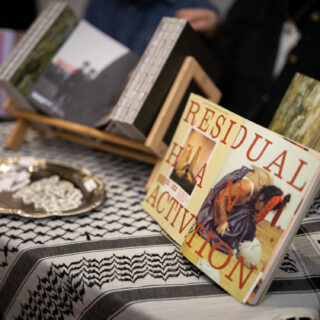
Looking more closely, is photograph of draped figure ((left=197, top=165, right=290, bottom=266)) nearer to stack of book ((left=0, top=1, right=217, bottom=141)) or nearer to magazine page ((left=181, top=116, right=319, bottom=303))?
magazine page ((left=181, top=116, right=319, bottom=303))

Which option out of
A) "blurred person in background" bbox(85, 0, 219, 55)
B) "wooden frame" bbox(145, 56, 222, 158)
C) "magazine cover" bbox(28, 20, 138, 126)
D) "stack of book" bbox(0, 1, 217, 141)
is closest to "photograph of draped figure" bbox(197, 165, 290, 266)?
"wooden frame" bbox(145, 56, 222, 158)

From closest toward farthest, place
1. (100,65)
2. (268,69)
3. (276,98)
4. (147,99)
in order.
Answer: (147,99) → (100,65) → (276,98) → (268,69)

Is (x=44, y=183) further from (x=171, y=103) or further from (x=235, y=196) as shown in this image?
(x=235, y=196)

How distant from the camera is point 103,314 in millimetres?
648

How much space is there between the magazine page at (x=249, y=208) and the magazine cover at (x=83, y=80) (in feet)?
1.73

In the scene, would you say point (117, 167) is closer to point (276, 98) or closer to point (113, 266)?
point (113, 266)

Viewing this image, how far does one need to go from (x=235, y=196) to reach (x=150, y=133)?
34 cm

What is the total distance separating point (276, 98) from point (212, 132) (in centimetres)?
65

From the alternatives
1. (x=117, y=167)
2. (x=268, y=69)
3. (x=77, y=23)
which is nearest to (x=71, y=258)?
(x=117, y=167)

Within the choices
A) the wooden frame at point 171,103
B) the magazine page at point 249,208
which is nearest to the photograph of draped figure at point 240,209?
the magazine page at point 249,208

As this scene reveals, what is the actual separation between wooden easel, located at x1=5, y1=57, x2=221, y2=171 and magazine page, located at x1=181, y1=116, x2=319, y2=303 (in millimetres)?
262

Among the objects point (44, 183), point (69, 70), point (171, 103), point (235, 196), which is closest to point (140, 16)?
point (69, 70)

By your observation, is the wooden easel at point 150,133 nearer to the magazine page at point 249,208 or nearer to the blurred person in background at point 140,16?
the magazine page at point 249,208

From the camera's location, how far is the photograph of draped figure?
2.08ft
